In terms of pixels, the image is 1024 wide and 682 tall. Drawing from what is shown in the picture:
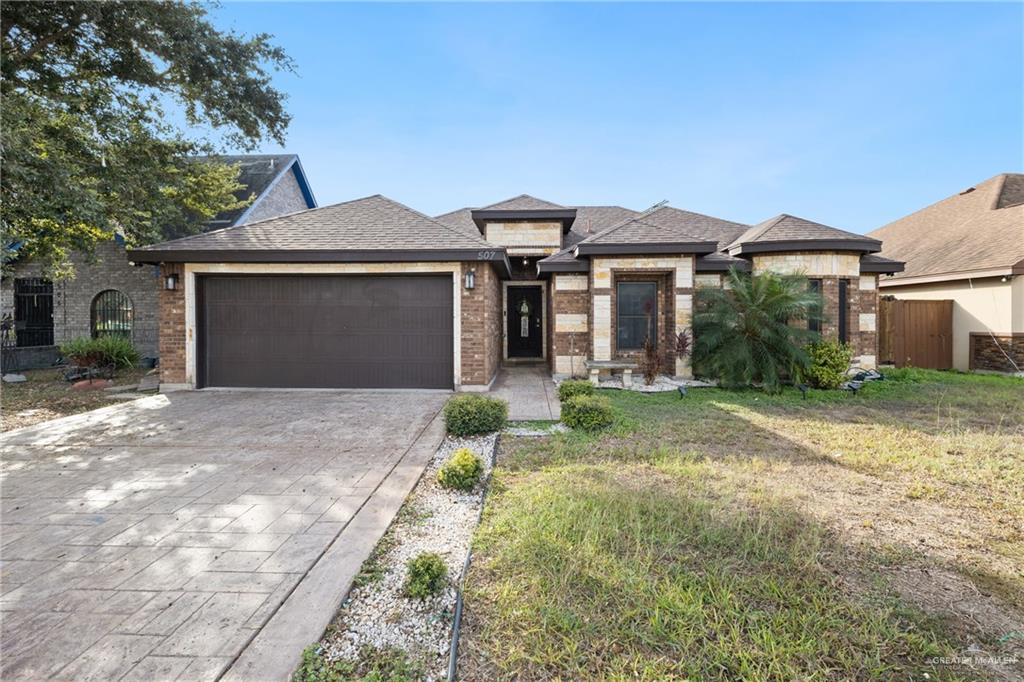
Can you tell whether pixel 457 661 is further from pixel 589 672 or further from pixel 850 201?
pixel 850 201

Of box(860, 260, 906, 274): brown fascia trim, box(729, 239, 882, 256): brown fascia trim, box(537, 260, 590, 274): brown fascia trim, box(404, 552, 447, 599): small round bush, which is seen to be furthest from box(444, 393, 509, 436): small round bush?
box(860, 260, 906, 274): brown fascia trim

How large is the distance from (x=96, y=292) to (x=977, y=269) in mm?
25711

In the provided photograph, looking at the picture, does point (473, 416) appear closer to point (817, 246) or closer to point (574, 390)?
point (574, 390)

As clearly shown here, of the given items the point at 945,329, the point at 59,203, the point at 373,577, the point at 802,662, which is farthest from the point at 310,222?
the point at 945,329

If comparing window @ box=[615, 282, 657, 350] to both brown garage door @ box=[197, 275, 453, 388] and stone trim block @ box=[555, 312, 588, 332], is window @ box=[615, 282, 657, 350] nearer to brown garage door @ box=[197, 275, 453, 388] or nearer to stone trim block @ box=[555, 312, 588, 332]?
stone trim block @ box=[555, 312, 588, 332]

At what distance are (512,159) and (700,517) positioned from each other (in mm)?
16174

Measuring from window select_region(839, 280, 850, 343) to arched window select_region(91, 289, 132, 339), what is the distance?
2001 centimetres

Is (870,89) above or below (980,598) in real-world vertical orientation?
above

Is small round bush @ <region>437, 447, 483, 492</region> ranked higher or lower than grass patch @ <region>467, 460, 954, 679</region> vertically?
higher

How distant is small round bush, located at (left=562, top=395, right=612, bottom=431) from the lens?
5918 millimetres

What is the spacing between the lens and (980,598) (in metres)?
2.49

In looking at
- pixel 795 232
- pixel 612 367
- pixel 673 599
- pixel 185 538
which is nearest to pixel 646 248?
pixel 612 367

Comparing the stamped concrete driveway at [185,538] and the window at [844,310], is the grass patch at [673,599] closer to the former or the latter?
the stamped concrete driveway at [185,538]

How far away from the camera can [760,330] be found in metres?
8.61
